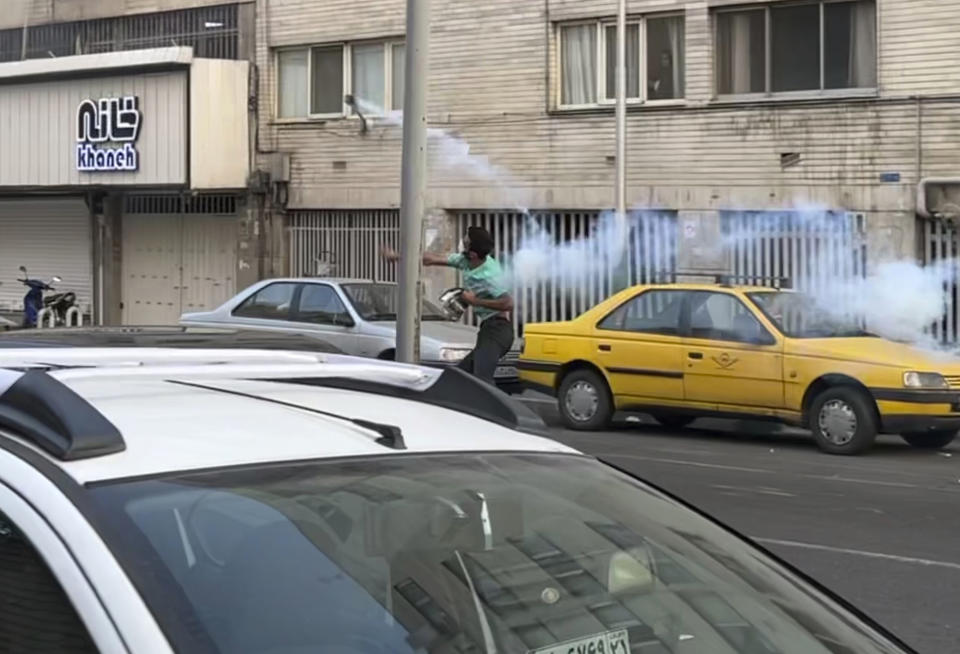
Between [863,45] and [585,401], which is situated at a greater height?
[863,45]

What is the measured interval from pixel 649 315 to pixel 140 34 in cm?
1499

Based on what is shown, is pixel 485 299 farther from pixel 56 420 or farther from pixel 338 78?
pixel 338 78

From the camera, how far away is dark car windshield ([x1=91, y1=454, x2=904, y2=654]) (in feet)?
7.38

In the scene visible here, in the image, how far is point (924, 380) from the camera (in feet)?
41.7

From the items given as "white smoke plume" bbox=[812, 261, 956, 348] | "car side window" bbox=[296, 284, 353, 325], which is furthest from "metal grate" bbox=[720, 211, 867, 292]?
"car side window" bbox=[296, 284, 353, 325]

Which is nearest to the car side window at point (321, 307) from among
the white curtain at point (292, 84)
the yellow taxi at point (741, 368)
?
the yellow taxi at point (741, 368)

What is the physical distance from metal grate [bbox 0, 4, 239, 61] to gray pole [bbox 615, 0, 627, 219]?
8.28 m

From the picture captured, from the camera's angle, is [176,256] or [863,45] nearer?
[863,45]

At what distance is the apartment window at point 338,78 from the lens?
22969 mm

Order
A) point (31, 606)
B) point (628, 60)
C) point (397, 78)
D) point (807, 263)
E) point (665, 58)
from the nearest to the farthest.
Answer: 1. point (31, 606)
2. point (807, 263)
3. point (665, 58)
4. point (628, 60)
5. point (397, 78)

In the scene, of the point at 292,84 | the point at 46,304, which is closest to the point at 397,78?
the point at 292,84

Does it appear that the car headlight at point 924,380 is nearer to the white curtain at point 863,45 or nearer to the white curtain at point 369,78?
the white curtain at point 863,45

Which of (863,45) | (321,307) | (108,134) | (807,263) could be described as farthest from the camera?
(108,134)

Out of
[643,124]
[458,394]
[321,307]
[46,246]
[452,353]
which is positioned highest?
[643,124]
